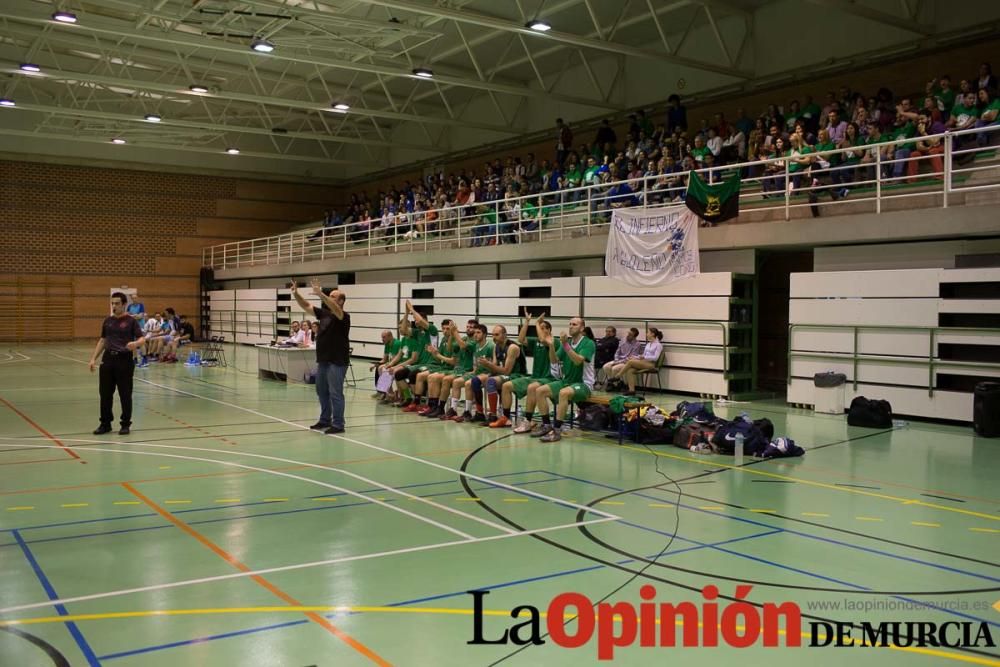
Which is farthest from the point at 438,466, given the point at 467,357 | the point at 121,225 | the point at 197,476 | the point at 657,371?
the point at 121,225

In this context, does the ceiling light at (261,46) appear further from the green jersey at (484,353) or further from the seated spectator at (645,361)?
the seated spectator at (645,361)

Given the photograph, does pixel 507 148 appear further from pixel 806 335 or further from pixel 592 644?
pixel 592 644

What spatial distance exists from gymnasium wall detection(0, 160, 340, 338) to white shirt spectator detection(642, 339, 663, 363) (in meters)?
30.4

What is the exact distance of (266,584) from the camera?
527 cm

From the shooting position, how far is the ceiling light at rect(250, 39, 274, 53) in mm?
20219

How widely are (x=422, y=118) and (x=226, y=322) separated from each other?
55.3 ft

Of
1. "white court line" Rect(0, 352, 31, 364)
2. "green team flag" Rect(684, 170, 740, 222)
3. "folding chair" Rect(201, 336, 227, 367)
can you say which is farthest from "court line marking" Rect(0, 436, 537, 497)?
"white court line" Rect(0, 352, 31, 364)

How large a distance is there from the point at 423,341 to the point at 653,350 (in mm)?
5187

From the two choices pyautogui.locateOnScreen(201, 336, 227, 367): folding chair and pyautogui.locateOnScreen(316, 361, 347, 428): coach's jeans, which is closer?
pyautogui.locateOnScreen(316, 361, 347, 428): coach's jeans

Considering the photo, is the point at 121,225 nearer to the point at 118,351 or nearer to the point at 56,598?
the point at 118,351

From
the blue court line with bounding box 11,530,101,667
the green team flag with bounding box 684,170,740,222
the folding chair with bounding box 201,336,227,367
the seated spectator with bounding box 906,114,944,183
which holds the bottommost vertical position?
the blue court line with bounding box 11,530,101,667

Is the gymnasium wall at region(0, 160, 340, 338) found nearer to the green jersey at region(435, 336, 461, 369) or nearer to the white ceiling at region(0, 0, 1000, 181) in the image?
the white ceiling at region(0, 0, 1000, 181)

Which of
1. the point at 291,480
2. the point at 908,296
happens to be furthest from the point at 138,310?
the point at 908,296

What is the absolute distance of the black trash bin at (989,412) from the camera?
1157 centimetres
